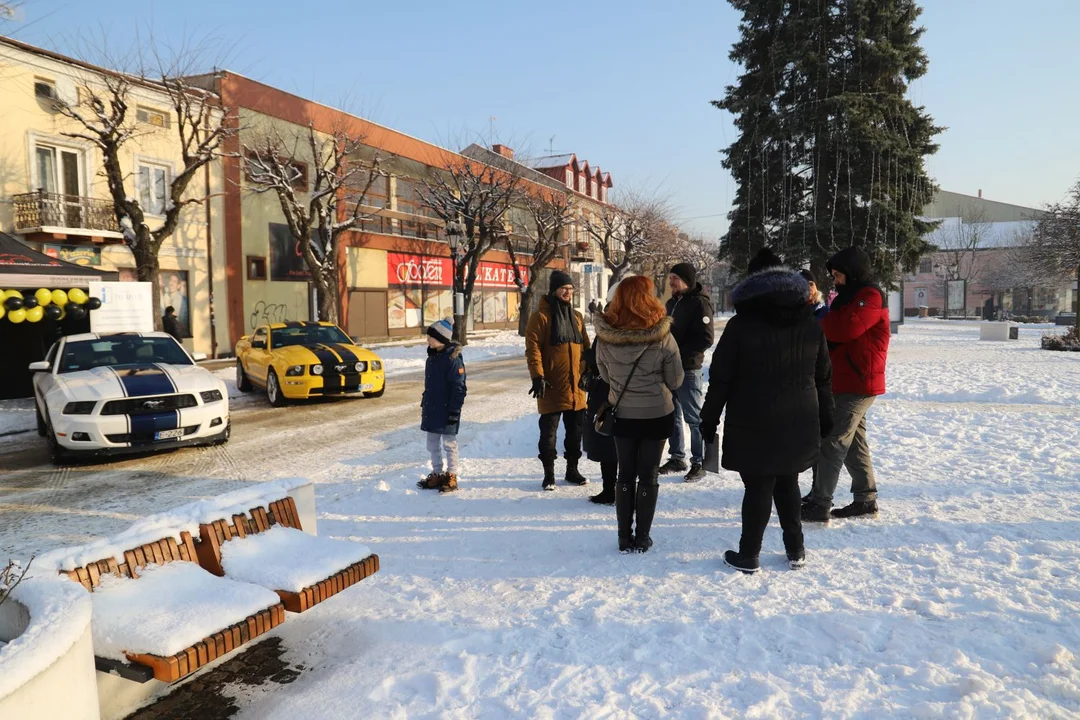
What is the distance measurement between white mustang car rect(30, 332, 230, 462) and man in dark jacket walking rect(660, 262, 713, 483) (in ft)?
17.9

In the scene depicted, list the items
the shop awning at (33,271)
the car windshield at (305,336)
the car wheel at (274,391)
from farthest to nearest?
the car windshield at (305,336) < the shop awning at (33,271) < the car wheel at (274,391)

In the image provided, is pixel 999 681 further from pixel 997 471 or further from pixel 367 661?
pixel 997 471

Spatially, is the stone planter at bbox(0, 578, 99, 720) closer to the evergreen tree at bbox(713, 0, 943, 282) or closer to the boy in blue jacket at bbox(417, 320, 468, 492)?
the boy in blue jacket at bbox(417, 320, 468, 492)

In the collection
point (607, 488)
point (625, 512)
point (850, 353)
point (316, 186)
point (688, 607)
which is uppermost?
point (316, 186)

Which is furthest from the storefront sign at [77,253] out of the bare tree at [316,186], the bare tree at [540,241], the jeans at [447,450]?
the jeans at [447,450]

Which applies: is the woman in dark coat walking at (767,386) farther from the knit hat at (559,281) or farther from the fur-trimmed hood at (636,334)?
the knit hat at (559,281)

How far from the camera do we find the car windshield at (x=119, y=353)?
26.9 ft

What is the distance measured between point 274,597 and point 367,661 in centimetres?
61

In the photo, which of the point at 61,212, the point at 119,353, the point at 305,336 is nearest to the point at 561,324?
the point at 119,353

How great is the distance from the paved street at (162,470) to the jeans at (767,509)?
463 cm

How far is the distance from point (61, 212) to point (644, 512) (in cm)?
1987

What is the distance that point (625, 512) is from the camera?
4.35 meters

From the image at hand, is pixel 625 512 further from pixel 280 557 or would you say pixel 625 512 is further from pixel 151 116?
pixel 151 116

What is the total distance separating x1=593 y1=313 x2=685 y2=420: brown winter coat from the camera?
4.30 m
